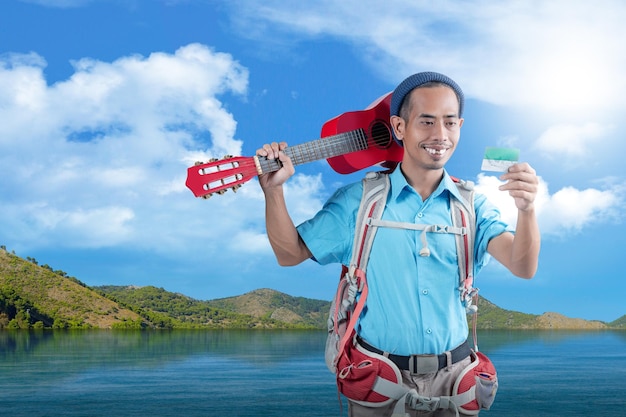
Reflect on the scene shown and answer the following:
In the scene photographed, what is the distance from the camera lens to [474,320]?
4.48 meters

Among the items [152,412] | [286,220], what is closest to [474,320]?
[286,220]

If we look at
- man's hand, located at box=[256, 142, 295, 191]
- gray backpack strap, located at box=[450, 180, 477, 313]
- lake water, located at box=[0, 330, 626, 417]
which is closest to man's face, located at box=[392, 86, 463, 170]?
gray backpack strap, located at box=[450, 180, 477, 313]

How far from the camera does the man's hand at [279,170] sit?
166 inches

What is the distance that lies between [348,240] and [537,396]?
9719 cm

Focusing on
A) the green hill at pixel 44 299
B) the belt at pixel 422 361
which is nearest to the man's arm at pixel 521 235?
the belt at pixel 422 361

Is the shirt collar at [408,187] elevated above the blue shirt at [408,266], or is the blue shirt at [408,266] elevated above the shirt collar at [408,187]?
the shirt collar at [408,187]

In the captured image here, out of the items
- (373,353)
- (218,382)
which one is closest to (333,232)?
(373,353)

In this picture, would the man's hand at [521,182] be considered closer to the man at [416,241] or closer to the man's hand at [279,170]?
the man at [416,241]

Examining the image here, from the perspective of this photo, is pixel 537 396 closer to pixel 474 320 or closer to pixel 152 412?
pixel 152 412

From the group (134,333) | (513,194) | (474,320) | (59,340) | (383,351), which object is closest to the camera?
(513,194)

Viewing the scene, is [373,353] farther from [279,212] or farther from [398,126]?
[398,126]

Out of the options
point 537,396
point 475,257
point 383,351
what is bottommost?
point 537,396

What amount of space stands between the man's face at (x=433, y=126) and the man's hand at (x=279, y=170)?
2.39ft

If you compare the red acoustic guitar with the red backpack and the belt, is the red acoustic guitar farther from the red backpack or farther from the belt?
the belt
